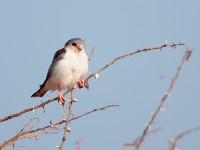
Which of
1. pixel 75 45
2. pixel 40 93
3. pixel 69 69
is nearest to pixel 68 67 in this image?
pixel 69 69

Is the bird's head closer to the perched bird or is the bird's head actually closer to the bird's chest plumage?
the perched bird

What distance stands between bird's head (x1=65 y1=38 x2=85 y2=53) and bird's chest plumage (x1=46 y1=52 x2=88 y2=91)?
128 millimetres

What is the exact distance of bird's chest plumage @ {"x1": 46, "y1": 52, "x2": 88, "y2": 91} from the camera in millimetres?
6496

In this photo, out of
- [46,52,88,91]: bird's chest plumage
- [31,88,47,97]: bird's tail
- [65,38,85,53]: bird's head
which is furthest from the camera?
[31,88,47,97]: bird's tail

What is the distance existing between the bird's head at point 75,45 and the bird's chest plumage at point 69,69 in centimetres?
13

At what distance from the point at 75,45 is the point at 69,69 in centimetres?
65

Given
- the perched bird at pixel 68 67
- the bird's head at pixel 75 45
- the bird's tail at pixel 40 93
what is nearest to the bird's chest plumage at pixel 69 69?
the perched bird at pixel 68 67

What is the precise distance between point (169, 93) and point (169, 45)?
2444 millimetres

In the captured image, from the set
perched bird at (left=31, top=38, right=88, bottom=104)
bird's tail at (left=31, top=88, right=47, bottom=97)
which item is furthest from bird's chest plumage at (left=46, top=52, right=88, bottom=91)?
bird's tail at (left=31, top=88, right=47, bottom=97)

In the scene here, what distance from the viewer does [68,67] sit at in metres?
6.55

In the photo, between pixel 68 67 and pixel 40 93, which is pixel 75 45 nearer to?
pixel 68 67

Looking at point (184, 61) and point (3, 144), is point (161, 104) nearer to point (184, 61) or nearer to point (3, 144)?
point (184, 61)

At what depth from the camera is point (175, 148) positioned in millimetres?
1077

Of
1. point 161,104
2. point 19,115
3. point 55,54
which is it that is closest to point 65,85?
point 55,54
